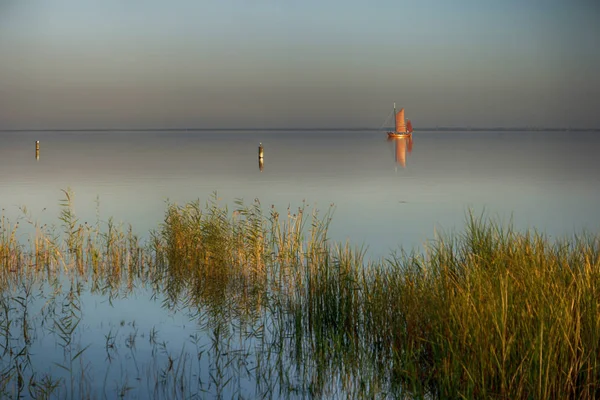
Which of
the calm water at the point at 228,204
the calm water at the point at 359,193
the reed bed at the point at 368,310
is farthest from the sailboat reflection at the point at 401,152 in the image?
the reed bed at the point at 368,310

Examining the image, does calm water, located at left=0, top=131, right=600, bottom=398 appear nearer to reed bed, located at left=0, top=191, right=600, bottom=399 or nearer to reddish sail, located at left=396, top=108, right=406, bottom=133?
reed bed, located at left=0, top=191, right=600, bottom=399

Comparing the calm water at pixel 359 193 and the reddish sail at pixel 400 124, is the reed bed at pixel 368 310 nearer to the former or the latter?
the calm water at pixel 359 193

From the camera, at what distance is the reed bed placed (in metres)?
6.99

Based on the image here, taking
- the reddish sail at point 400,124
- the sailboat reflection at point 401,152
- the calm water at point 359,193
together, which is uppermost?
the reddish sail at point 400,124

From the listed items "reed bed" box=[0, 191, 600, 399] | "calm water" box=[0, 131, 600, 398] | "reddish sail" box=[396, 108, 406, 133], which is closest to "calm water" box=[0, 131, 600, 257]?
"calm water" box=[0, 131, 600, 398]

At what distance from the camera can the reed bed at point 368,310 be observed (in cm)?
699

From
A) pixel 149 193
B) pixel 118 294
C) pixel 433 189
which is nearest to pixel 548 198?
pixel 433 189

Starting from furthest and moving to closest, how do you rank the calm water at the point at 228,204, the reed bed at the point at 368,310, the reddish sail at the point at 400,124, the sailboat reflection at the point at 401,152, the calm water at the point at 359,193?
the reddish sail at the point at 400,124 < the sailboat reflection at the point at 401,152 < the calm water at the point at 359,193 < the calm water at the point at 228,204 < the reed bed at the point at 368,310

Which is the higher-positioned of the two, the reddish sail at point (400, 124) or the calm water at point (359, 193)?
the reddish sail at point (400, 124)

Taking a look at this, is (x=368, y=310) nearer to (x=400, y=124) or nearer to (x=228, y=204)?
(x=228, y=204)

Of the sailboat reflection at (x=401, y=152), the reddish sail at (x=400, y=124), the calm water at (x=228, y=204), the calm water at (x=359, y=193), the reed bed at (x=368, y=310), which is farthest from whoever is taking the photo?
the reddish sail at (x=400, y=124)

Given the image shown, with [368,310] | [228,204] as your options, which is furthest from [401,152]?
[368,310]

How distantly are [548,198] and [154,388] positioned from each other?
30.0m

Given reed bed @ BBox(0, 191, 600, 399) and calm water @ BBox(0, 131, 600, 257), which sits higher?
calm water @ BBox(0, 131, 600, 257)
